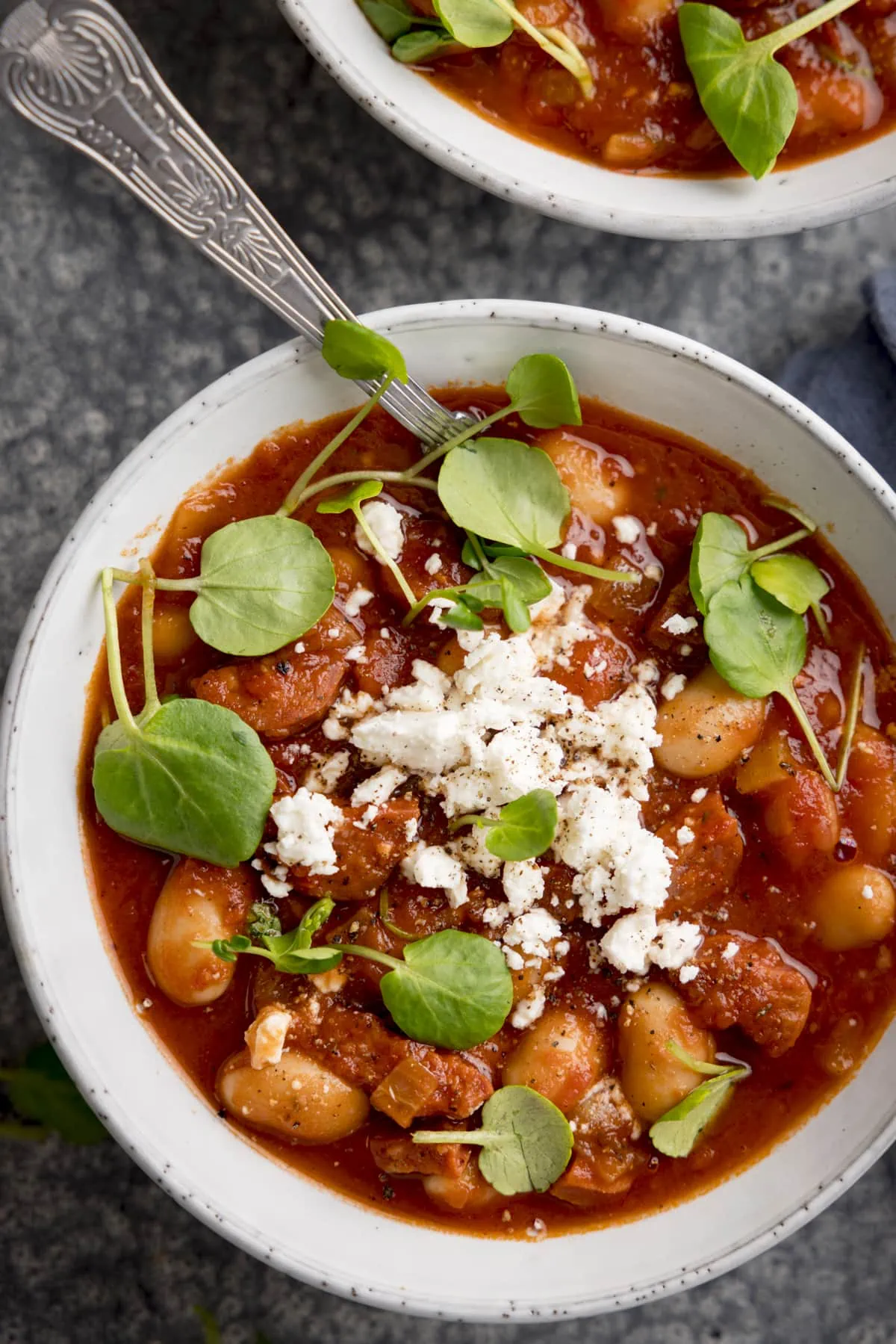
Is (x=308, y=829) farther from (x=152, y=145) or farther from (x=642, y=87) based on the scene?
(x=642, y=87)

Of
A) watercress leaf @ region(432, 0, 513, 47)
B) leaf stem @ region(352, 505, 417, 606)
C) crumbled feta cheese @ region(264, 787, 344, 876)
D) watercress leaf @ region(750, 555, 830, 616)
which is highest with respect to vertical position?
watercress leaf @ region(432, 0, 513, 47)

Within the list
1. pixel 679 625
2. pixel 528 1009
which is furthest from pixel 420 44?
pixel 528 1009

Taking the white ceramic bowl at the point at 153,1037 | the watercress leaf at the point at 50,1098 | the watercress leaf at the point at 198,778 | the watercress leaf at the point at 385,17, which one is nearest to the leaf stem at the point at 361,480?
the white ceramic bowl at the point at 153,1037

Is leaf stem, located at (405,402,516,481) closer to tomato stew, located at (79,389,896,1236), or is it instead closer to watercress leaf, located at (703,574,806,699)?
tomato stew, located at (79,389,896,1236)

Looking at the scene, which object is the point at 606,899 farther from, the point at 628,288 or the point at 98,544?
the point at 628,288

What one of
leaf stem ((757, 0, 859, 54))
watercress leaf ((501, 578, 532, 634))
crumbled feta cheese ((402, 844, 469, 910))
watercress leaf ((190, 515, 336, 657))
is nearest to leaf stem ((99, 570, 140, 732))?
watercress leaf ((190, 515, 336, 657))

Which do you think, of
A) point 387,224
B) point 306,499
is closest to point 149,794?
point 306,499

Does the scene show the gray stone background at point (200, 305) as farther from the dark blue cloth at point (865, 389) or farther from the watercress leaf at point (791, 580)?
the watercress leaf at point (791, 580)
